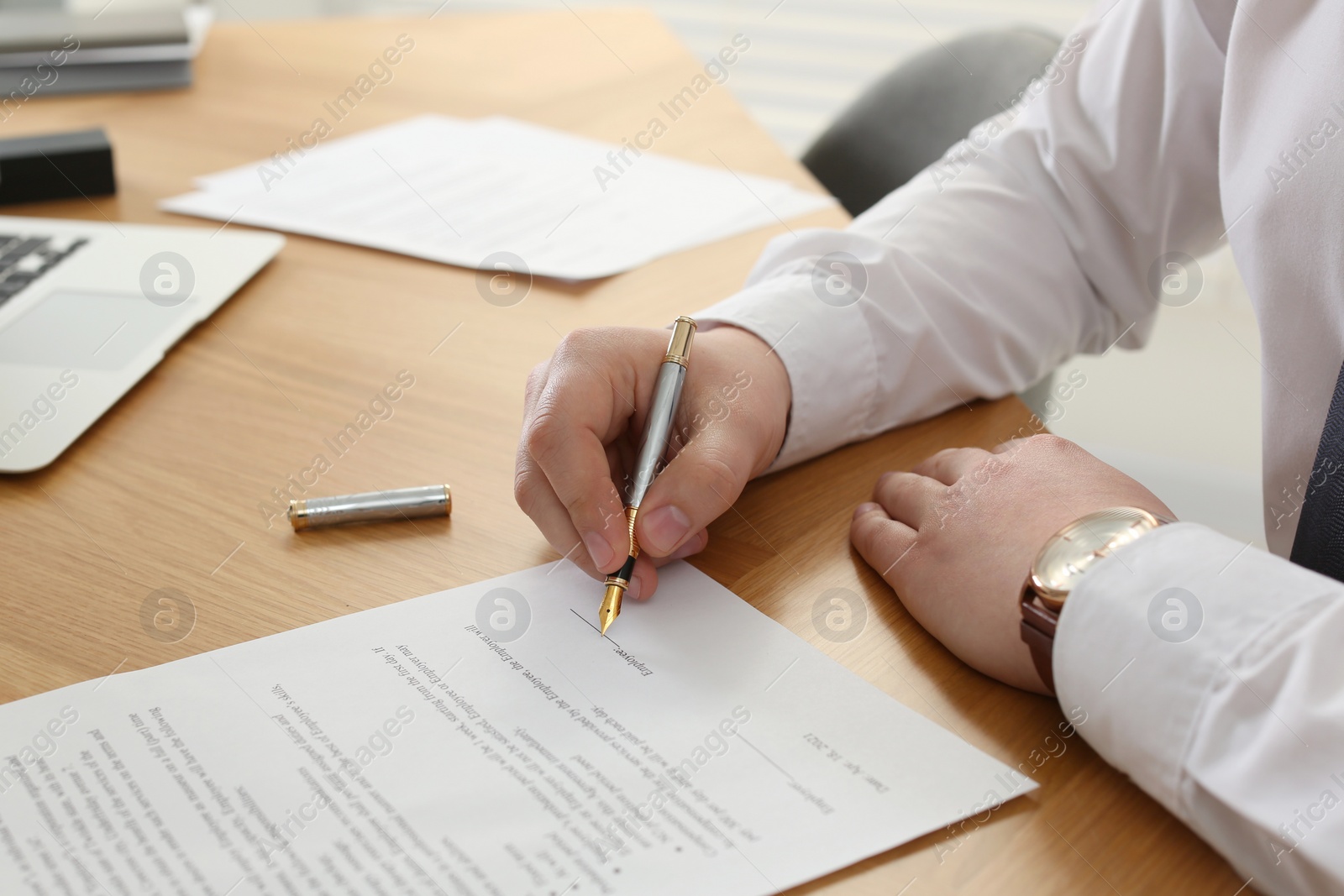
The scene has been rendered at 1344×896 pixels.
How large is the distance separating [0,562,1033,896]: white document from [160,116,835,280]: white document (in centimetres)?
53

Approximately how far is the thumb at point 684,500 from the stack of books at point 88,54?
1.25 m

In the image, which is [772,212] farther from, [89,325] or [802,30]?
[802,30]

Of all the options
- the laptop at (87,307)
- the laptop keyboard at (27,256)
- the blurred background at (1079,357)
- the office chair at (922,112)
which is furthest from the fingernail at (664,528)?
the blurred background at (1079,357)

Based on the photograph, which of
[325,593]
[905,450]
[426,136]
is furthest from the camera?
[426,136]

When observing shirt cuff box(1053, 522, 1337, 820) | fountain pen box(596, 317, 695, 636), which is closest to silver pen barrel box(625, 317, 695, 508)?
fountain pen box(596, 317, 695, 636)

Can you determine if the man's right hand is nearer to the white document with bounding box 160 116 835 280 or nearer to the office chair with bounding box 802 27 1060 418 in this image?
the white document with bounding box 160 116 835 280

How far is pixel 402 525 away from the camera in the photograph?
0.67 m

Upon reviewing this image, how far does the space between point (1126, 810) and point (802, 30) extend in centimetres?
271

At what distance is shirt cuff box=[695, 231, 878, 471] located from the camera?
728 millimetres

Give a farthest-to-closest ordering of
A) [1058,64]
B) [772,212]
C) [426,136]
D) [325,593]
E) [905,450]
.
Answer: [426,136], [772,212], [1058,64], [905,450], [325,593]

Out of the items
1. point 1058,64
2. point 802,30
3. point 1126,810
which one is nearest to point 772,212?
point 1058,64

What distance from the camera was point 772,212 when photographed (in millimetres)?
1141

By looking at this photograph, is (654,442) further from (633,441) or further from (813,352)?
(813,352)

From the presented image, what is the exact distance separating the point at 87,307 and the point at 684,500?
0.60 metres
